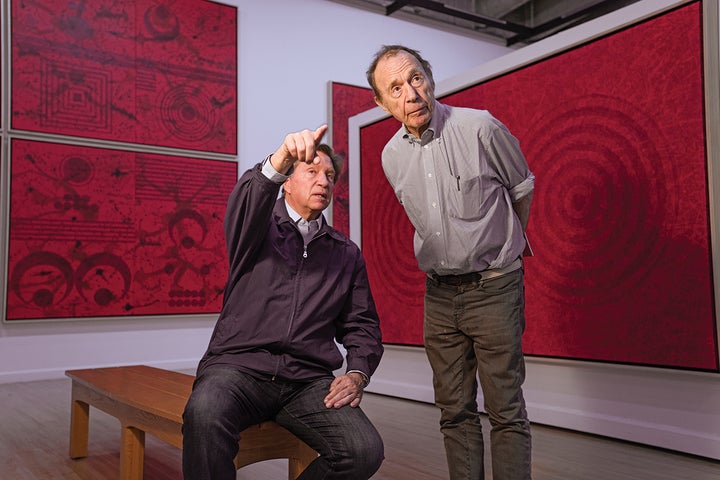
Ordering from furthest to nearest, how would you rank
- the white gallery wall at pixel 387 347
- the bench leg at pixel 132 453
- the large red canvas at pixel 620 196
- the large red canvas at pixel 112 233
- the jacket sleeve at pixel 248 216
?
the large red canvas at pixel 112 233, the white gallery wall at pixel 387 347, the large red canvas at pixel 620 196, the bench leg at pixel 132 453, the jacket sleeve at pixel 248 216

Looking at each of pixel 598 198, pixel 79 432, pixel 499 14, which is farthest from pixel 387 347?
pixel 499 14

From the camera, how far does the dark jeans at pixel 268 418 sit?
1537mm

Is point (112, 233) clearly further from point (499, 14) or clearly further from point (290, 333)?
point (499, 14)

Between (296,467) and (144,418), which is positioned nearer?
(296,467)

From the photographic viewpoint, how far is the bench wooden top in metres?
1.97

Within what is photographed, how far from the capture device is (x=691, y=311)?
8.87ft

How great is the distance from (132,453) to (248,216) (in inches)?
43.8

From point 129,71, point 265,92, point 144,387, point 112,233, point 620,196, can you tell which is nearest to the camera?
point 144,387

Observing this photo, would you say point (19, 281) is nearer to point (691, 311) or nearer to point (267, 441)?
point (267, 441)

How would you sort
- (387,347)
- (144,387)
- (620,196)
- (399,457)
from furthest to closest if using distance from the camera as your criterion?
(387,347), (620,196), (399,457), (144,387)

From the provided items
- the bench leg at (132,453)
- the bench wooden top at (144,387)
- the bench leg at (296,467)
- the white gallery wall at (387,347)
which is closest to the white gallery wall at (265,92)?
the white gallery wall at (387,347)

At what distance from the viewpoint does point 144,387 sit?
2.41 meters

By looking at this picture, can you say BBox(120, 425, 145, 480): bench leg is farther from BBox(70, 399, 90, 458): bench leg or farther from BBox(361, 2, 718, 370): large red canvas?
BBox(361, 2, 718, 370): large red canvas

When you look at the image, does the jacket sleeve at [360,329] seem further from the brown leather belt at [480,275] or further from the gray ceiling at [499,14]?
the gray ceiling at [499,14]
